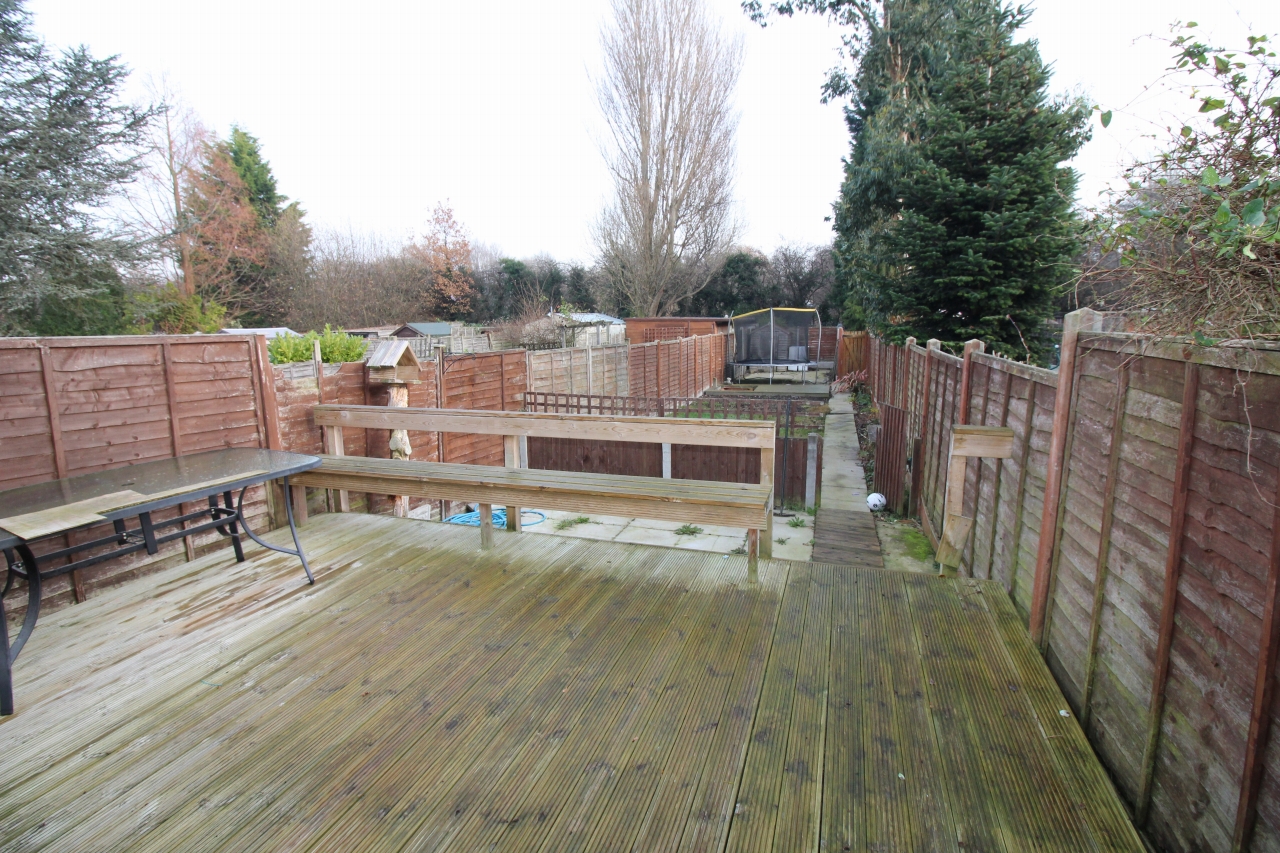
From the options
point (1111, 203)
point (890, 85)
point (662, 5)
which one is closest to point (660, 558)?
point (1111, 203)

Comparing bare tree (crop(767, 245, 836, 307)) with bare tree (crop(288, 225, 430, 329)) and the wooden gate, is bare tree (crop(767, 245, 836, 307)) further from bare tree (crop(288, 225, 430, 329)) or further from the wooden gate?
the wooden gate

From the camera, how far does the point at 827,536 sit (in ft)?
18.5

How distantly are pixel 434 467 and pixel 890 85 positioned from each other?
13.7 meters

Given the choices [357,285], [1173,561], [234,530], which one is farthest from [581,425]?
[357,285]

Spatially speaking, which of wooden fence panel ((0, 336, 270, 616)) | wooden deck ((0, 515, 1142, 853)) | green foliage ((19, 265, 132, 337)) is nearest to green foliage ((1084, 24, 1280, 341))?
wooden deck ((0, 515, 1142, 853))

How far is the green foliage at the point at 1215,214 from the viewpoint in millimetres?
1361

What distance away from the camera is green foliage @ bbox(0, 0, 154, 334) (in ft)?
33.1

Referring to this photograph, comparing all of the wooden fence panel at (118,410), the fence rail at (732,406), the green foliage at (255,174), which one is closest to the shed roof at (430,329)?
the green foliage at (255,174)

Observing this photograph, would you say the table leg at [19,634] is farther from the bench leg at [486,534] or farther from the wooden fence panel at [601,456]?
the wooden fence panel at [601,456]

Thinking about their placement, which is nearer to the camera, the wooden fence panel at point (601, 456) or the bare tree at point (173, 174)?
the wooden fence panel at point (601, 456)

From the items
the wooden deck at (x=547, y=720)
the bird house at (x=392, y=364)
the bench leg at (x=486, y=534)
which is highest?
the bird house at (x=392, y=364)

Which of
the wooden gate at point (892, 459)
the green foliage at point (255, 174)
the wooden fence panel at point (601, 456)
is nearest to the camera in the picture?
the wooden gate at point (892, 459)

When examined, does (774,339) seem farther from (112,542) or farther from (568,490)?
(112,542)

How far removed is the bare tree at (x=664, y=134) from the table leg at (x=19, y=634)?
77.2ft
